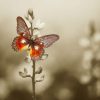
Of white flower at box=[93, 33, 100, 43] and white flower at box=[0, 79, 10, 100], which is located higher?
white flower at box=[93, 33, 100, 43]

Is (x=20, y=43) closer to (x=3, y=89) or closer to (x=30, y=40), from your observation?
(x=30, y=40)

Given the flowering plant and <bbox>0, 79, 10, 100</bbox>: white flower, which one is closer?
the flowering plant

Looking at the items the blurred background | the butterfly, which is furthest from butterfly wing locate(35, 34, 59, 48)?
the blurred background

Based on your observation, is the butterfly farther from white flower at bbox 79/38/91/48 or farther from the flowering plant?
white flower at bbox 79/38/91/48

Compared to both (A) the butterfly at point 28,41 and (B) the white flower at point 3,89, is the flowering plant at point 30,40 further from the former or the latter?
(B) the white flower at point 3,89


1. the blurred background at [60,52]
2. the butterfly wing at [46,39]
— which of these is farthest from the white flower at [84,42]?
the butterfly wing at [46,39]

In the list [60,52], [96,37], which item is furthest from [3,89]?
[96,37]

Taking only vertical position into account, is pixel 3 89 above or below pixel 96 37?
below

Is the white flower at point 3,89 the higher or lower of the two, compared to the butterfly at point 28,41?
lower

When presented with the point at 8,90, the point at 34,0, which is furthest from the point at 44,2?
the point at 8,90
